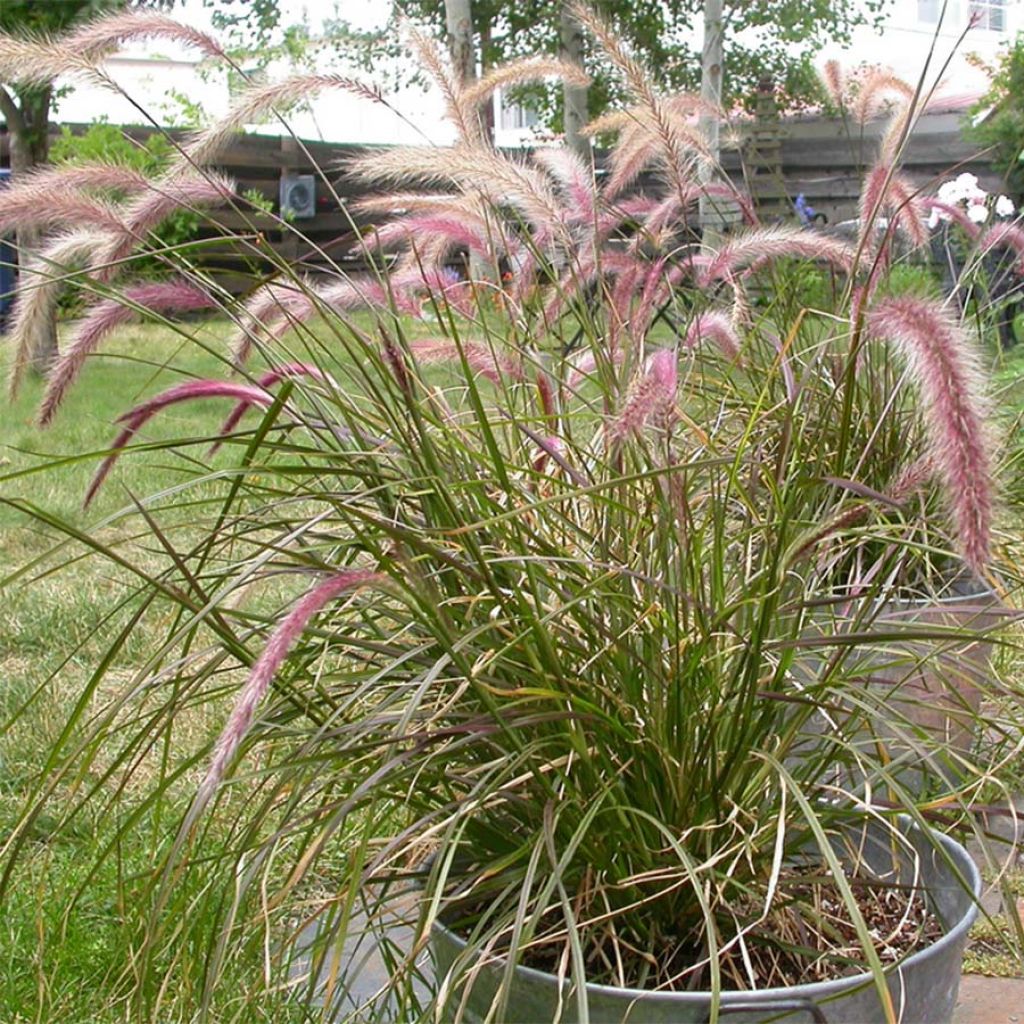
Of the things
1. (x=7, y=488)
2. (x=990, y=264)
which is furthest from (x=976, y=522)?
(x=990, y=264)

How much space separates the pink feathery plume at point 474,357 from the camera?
186cm

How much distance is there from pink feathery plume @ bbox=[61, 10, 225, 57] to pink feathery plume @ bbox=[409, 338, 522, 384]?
0.46m

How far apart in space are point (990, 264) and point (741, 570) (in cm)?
505

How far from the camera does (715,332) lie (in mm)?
2119

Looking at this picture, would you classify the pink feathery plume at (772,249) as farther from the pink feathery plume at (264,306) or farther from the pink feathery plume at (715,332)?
the pink feathery plume at (264,306)

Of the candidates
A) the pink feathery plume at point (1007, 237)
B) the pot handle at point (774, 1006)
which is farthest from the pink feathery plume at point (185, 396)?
the pink feathery plume at point (1007, 237)

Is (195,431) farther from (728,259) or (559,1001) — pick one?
(559,1001)

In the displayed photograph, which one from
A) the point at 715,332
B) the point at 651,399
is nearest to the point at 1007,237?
the point at 715,332

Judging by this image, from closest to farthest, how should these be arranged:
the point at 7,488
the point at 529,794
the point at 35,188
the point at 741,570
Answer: the point at 529,794 < the point at 741,570 < the point at 35,188 < the point at 7,488

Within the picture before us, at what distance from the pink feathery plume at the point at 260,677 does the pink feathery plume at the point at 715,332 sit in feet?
3.53

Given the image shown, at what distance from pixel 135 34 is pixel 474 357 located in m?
0.62

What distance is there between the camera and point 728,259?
7.10 ft

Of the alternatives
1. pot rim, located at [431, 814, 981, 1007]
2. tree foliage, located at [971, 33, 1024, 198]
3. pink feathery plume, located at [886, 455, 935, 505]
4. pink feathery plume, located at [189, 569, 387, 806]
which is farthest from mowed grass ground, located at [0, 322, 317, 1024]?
tree foliage, located at [971, 33, 1024, 198]

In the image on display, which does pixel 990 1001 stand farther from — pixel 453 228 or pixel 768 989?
pixel 453 228
